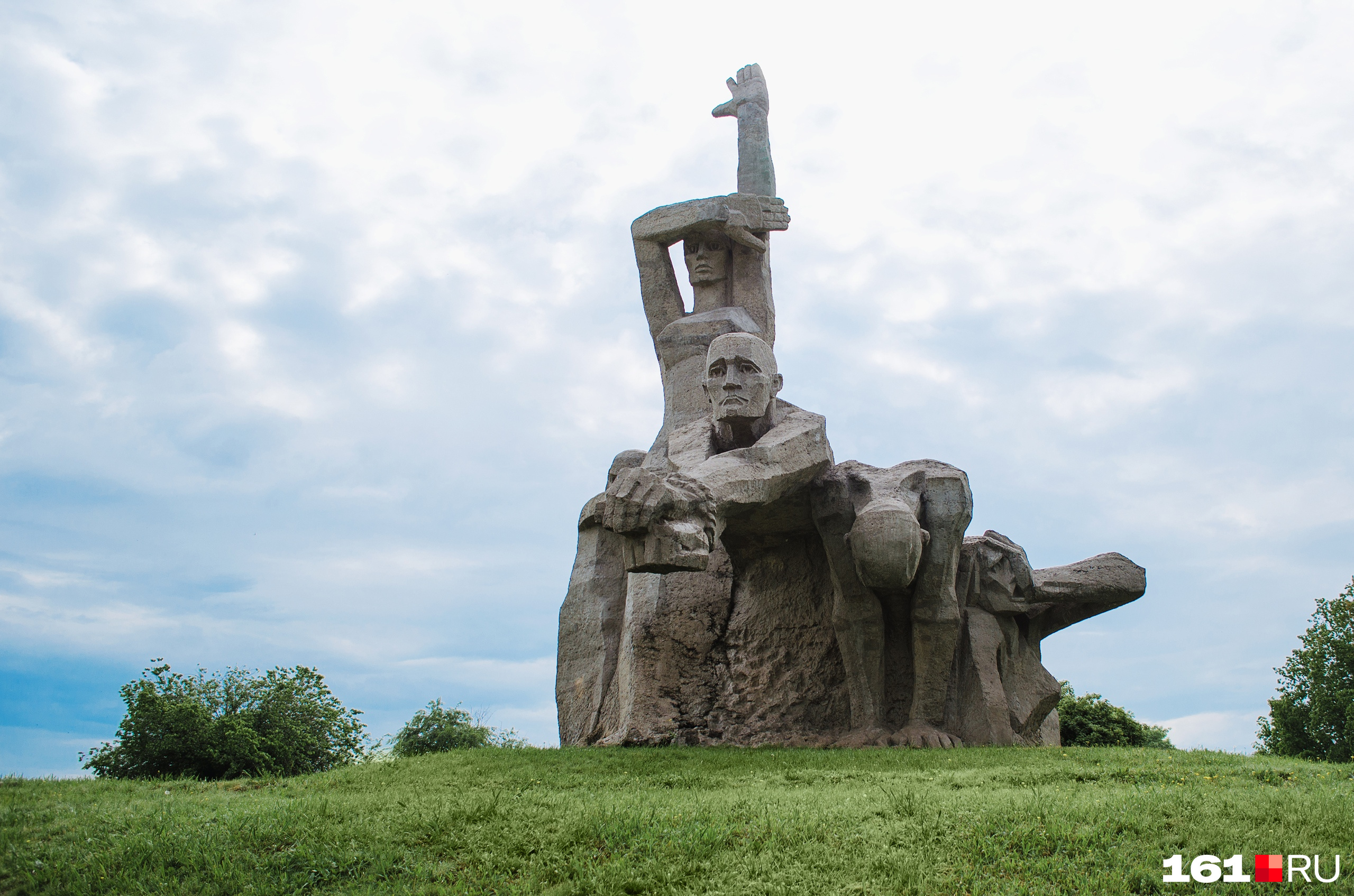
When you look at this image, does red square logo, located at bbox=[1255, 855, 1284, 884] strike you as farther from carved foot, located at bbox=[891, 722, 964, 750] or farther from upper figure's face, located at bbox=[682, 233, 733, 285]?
upper figure's face, located at bbox=[682, 233, 733, 285]

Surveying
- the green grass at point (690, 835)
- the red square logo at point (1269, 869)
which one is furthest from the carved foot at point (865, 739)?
the red square logo at point (1269, 869)

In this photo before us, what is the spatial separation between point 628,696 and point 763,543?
1568mm

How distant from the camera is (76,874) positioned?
481cm

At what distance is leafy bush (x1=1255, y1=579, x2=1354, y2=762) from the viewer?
12516mm

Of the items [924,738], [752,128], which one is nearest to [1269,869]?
[924,738]

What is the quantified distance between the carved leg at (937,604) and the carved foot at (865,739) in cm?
14

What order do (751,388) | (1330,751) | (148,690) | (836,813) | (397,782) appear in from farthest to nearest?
(1330,751) < (148,690) < (751,388) < (397,782) < (836,813)

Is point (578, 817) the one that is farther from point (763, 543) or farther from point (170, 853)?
Answer: point (763, 543)

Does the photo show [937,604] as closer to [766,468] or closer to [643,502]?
[766,468]

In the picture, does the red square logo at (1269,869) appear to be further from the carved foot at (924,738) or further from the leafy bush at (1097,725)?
the leafy bush at (1097,725)

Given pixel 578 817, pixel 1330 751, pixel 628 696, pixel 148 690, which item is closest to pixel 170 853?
pixel 578 817

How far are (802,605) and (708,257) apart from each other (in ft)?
11.5

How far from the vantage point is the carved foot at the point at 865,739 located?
7945mm

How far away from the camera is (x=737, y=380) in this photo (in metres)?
7.94
